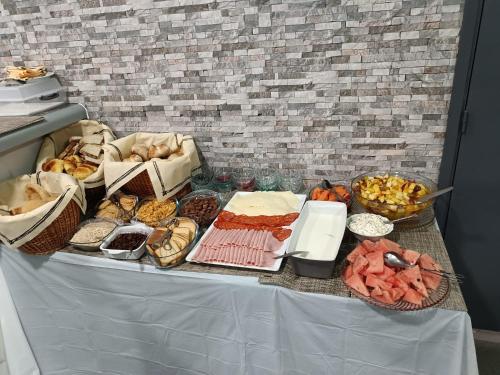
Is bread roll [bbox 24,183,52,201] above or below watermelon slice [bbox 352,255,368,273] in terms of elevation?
above

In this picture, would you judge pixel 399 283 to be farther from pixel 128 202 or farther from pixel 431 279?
pixel 128 202

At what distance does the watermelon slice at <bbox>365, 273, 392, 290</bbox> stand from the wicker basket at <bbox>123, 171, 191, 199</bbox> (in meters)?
0.81

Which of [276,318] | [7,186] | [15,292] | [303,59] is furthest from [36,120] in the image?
[276,318]

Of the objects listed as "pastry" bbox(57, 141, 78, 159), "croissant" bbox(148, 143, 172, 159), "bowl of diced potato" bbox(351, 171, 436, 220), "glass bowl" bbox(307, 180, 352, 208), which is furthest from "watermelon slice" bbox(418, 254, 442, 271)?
"pastry" bbox(57, 141, 78, 159)

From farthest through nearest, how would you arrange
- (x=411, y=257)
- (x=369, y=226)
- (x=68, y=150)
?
(x=68, y=150) → (x=369, y=226) → (x=411, y=257)

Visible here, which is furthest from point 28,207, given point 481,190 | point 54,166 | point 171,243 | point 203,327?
point 481,190

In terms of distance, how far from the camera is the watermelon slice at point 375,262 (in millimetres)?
972

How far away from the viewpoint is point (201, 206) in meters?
1.36

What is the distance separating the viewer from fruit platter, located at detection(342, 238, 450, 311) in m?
0.91

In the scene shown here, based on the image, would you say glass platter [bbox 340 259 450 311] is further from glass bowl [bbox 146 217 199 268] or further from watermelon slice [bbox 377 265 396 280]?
glass bowl [bbox 146 217 199 268]

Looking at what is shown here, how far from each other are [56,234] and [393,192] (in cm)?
121

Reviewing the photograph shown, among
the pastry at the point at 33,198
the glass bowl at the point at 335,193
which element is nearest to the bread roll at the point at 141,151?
the pastry at the point at 33,198

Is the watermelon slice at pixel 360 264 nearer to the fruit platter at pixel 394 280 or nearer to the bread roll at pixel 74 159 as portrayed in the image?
the fruit platter at pixel 394 280

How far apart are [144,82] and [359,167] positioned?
0.98 meters
